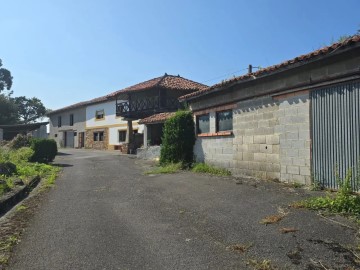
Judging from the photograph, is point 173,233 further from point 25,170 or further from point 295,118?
point 25,170

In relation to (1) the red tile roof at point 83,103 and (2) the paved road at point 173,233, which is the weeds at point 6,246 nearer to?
(2) the paved road at point 173,233

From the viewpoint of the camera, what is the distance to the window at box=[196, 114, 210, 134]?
1408 centimetres

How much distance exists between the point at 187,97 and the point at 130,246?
36.3 feet

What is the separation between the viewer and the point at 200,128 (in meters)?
14.7

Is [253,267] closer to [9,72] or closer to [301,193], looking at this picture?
[301,193]

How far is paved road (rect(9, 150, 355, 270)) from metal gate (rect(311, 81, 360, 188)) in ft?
4.17

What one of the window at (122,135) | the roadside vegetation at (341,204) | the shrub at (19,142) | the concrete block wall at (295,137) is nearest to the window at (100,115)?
the window at (122,135)

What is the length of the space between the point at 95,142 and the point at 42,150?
18.6 meters

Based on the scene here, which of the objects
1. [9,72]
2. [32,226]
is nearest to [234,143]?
[32,226]

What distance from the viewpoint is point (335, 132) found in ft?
26.9

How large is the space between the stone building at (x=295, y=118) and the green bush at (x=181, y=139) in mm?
1908

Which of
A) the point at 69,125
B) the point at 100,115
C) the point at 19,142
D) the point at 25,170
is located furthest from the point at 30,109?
the point at 25,170

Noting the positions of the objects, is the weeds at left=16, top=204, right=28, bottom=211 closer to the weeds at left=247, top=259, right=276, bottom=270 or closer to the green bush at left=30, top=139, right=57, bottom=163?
the weeds at left=247, top=259, right=276, bottom=270

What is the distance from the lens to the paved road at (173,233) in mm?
4148
